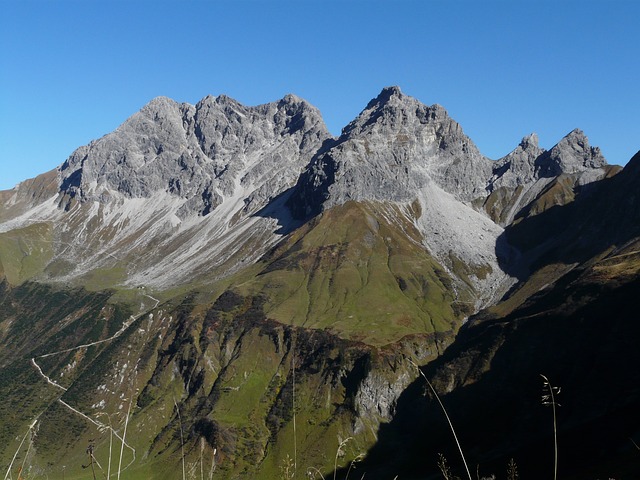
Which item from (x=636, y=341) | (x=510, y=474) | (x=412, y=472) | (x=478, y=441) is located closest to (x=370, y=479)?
(x=412, y=472)

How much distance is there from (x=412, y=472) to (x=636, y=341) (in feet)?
265

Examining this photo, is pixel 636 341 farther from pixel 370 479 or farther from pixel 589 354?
pixel 370 479

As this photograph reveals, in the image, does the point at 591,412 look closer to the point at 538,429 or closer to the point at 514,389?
the point at 538,429

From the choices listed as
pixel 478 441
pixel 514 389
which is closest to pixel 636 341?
pixel 514 389

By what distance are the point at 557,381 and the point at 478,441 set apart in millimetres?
31128

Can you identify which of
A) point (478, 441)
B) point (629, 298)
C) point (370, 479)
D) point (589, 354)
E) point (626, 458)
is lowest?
point (370, 479)

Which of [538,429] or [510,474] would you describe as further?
[538,429]

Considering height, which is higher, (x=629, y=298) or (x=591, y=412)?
(x=629, y=298)

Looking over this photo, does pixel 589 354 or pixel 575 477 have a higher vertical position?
pixel 589 354

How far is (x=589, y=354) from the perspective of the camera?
183 m

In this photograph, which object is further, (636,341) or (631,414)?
(636,341)

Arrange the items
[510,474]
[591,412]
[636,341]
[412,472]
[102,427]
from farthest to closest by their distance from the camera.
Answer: [412,472]
[636,341]
[591,412]
[510,474]
[102,427]

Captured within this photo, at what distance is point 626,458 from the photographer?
4604 inches

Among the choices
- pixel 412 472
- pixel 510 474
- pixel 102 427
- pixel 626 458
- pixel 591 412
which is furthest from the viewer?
pixel 412 472
